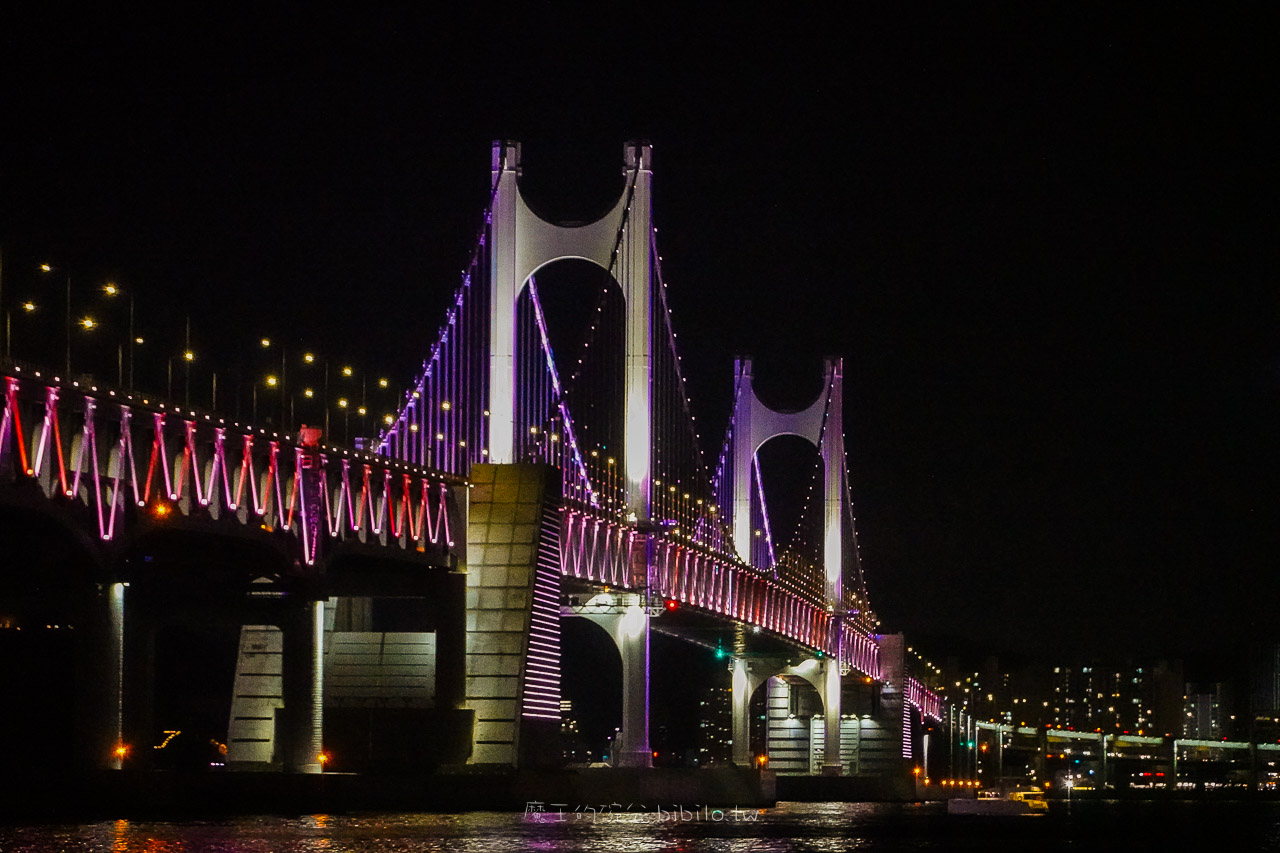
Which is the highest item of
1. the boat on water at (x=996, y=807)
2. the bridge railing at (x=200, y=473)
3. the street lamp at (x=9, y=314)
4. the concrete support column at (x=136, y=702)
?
the street lamp at (x=9, y=314)

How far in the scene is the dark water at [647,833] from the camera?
3756 cm

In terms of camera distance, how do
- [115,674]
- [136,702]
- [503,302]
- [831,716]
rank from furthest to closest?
[831,716], [503,302], [136,702], [115,674]

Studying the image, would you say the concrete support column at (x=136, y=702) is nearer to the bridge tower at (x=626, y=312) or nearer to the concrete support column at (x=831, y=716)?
the bridge tower at (x=626, y=312)

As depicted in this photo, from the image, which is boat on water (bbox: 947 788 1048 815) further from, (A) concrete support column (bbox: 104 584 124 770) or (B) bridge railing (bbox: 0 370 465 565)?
(A) concrete support column (bbox: 104 584 124 770)

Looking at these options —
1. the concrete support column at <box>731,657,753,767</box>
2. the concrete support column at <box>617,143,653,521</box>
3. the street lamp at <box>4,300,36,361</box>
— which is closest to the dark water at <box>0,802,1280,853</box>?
the street lamp at <box>4,300,36,361</box>

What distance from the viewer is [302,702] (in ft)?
172

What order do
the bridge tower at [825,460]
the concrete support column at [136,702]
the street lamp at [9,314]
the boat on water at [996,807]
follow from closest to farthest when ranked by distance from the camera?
the street lamp at [9,314], the concrete support column at [136,702], the boat on water at [996,807], the bridge tower at [825,460]

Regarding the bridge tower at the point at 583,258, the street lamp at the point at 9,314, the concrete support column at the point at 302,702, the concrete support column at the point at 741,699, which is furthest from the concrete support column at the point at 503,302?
the concrete support column at the point at 741,699

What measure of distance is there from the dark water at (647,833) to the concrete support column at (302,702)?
255 cm

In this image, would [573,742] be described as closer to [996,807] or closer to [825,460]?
[825,460]

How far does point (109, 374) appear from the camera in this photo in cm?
5197

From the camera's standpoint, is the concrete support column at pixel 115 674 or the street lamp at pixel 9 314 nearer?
the street lamp at pixel 9 314

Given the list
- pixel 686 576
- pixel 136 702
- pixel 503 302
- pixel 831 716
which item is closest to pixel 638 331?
pixel 503 302

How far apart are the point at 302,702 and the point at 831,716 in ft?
210
